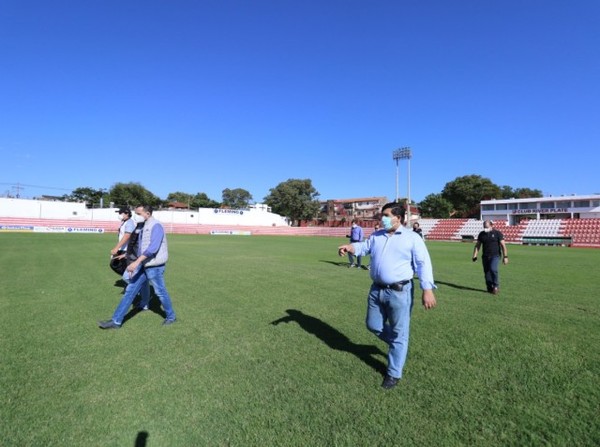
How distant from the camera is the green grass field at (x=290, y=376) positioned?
9.71 feet

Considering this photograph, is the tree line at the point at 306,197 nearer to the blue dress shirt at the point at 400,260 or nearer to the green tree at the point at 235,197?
the green tree at the point at 235,197

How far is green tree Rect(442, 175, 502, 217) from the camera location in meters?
78.4

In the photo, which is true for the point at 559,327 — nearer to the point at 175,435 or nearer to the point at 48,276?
the point at 175,435

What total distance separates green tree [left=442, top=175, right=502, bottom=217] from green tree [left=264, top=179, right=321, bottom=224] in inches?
1206

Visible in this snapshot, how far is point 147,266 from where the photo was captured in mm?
5828

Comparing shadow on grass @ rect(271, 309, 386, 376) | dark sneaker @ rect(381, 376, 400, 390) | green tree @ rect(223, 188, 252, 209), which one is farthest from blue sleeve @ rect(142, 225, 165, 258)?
green tree @ rect(223, 188, 252, 209)

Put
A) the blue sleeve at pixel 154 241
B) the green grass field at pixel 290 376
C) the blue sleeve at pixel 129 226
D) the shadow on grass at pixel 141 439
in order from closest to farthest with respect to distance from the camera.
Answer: the shadow on grass at pixel 141 439, the green grass field at pixel 290 376, the blue sleeve at pixel 154 241, the blue sleeve at pixel 129 226

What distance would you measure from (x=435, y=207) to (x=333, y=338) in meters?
76.4

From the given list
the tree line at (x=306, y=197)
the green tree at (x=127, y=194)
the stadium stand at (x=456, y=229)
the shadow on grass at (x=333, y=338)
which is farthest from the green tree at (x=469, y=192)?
the shadow on grass at (x=333, y=338)

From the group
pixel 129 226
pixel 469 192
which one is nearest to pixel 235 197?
pixel 469 192

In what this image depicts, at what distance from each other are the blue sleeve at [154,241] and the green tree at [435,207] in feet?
249

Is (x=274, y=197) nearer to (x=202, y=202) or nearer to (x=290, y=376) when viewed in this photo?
(x=202, y=202)

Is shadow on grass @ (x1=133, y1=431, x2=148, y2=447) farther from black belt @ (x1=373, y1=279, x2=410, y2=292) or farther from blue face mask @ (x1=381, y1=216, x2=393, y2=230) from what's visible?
blue face mask @ (x1=381, y1=216, x2=393, y2=230)

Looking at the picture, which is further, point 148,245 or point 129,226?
point 129,226
